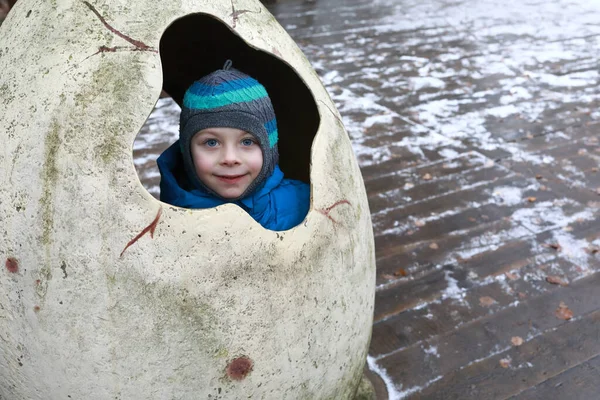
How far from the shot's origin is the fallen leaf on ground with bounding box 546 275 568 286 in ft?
13.0

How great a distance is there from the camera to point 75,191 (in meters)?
1.81

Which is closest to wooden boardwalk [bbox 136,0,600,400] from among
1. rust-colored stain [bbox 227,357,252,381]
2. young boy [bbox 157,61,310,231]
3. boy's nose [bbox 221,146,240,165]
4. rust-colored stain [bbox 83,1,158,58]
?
young boy [bbox 157,61,310,231]

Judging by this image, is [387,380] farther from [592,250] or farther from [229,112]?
[592,250]

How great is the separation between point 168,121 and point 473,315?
3509 mm

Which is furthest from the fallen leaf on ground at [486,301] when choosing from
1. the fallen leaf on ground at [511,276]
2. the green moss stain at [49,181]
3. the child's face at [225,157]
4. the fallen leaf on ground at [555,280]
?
the green moss stain at [49,181]

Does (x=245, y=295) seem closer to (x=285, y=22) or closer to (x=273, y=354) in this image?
(x=273, y=354)

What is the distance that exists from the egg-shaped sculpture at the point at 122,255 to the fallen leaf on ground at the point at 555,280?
2.30 meters

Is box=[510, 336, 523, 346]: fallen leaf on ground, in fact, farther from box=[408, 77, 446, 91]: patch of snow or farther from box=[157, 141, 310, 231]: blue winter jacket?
box=[408, 77, 446, 91]: patch of snow


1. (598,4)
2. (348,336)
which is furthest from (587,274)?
(598,4)

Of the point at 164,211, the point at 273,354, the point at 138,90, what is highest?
the point at 138,90

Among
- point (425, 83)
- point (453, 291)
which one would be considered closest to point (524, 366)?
point (453, 291)

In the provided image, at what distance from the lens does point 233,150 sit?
7.16 ft

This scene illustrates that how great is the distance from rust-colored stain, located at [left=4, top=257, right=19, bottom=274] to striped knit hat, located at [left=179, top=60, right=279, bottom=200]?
632 millimetres

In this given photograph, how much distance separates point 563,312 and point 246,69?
2.16 metres
